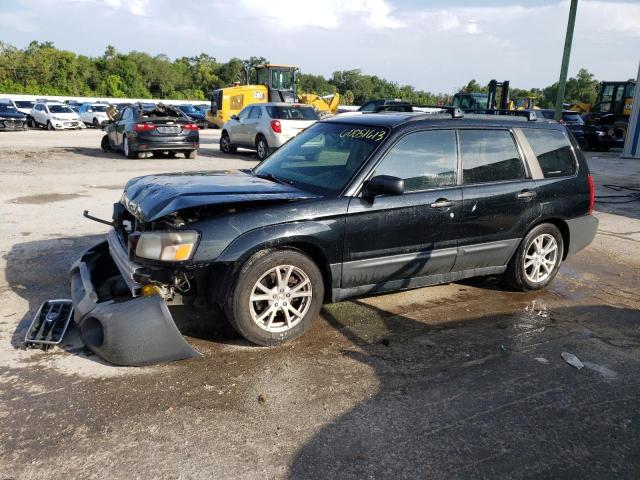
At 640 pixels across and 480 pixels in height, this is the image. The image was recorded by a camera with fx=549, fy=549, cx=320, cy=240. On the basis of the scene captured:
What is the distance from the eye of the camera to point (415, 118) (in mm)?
4781

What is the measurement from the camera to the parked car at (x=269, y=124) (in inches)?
613

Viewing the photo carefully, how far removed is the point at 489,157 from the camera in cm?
507

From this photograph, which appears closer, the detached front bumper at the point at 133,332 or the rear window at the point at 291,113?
the detached front bumper at the point at 133,332

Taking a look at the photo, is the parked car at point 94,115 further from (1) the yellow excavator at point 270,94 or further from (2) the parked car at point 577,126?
(2) the parked car at point 577,126

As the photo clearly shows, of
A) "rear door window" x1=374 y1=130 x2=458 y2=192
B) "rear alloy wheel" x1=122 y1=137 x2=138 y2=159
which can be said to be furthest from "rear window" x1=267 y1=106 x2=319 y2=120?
"rear door window" x1=374 y1=130 x2=458 y2=192

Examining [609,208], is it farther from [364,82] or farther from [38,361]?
[364,82]

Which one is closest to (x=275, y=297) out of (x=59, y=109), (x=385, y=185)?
(x=385, y=185)

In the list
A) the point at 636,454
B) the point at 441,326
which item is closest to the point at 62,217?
the point at 441,326

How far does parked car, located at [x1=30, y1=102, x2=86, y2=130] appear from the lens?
2953cm

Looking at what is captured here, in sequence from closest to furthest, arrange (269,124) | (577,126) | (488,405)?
(488,405) < (269,124) < (577,126)

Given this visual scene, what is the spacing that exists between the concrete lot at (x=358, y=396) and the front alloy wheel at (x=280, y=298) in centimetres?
21

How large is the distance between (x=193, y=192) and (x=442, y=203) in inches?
81.1

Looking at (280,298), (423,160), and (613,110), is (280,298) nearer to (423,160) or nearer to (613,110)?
(423,160)

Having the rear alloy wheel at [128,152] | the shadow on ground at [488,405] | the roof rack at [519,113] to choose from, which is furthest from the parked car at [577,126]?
the shadow on ground at [488,405]
